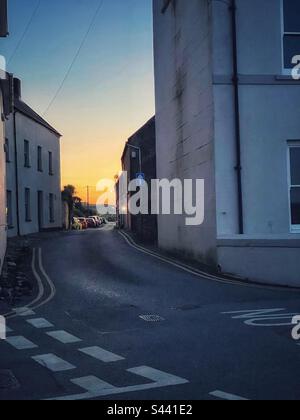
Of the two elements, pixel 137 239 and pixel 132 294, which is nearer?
pixel 132 294

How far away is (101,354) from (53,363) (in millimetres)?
699

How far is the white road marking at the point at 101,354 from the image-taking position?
269 inches

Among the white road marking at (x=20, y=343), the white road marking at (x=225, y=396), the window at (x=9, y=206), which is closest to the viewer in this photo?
the white road marking at (x=225, y=396)

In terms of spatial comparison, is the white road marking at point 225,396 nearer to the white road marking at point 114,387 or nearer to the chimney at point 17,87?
the white road marking at point 114,387

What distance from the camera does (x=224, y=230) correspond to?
15.2 meters

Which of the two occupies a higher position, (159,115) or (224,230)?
(159,115)

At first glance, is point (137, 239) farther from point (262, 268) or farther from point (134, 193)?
point (262, 268)

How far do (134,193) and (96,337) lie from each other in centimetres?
2695

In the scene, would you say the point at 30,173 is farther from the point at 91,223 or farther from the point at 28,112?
the point at 91,223

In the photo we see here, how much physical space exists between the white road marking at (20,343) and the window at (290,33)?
1165cm

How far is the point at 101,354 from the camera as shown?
713 cm

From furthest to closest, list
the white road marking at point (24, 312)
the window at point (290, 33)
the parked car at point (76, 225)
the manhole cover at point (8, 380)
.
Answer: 1. the parked car at point (76, 225)
2. the window at point (290, 33)
3. the white road marking at point (24, 312)
4. the manhole cover at point (8, 380)

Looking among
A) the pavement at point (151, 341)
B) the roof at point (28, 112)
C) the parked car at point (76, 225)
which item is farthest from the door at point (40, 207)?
the pavement at point (151, 341)
